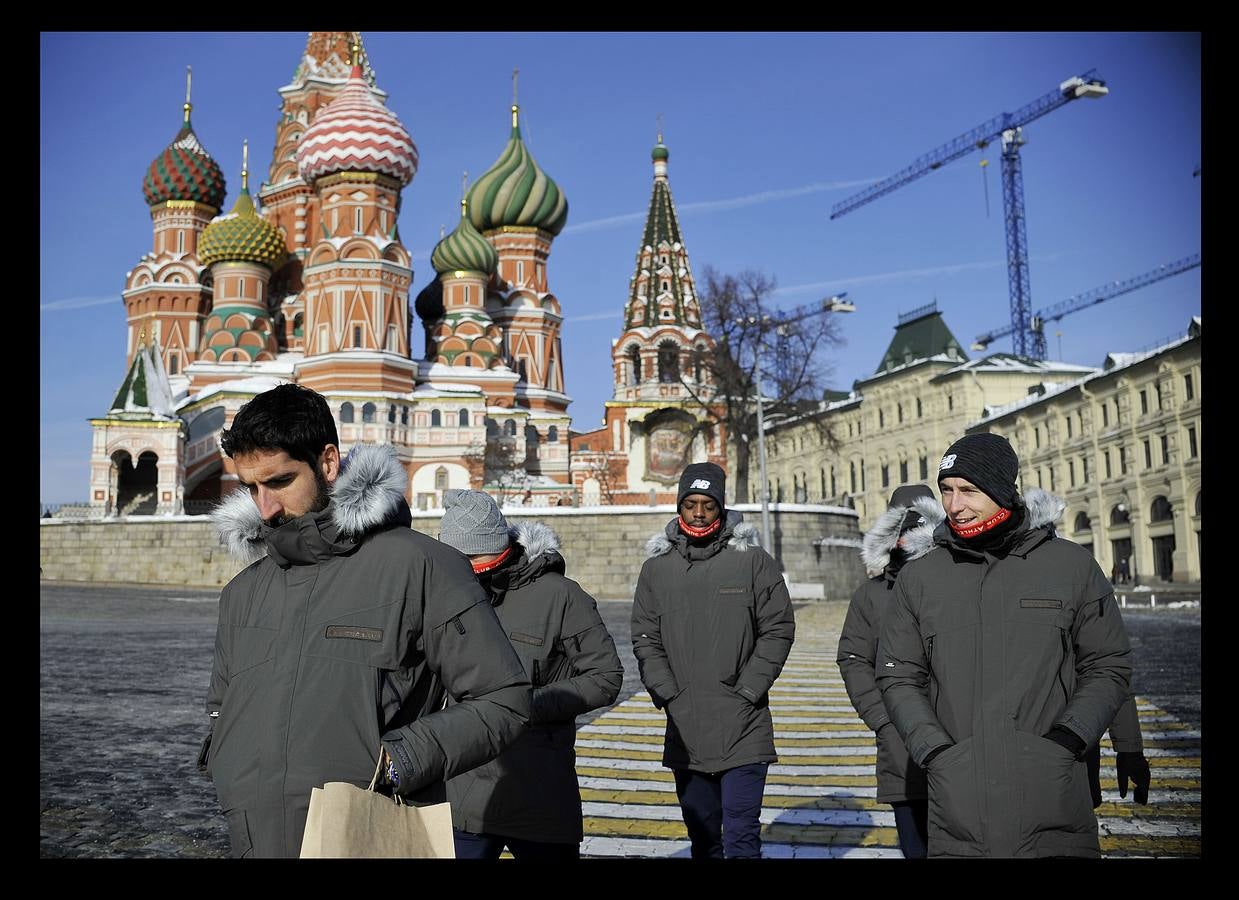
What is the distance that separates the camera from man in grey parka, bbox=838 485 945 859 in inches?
164

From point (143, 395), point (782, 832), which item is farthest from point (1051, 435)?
point (782, 832)

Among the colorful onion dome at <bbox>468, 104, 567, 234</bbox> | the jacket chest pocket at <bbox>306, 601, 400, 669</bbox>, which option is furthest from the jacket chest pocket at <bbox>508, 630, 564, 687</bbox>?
the colorful onion dome at <bbox>468, 104, 567, 234</bbox>

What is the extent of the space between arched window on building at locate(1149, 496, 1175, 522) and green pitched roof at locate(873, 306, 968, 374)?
22229 mm

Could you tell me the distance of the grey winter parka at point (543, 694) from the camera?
388 centimetres

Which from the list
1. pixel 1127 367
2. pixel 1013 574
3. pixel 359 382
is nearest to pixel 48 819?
pixel 1013 574

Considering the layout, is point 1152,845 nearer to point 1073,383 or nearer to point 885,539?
point 885,539

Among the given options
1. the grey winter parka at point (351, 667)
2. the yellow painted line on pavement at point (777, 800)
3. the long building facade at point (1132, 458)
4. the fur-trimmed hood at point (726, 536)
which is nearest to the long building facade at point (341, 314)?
the long building facade at point (1132, 458)

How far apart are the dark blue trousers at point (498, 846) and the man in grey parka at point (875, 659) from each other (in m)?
1.10

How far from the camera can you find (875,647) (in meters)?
4.58

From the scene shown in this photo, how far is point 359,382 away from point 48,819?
37.9 meters

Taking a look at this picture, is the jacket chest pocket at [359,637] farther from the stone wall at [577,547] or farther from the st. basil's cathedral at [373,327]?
the st. basil's cathedral at [373,327]

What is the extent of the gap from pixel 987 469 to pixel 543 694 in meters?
1.55
